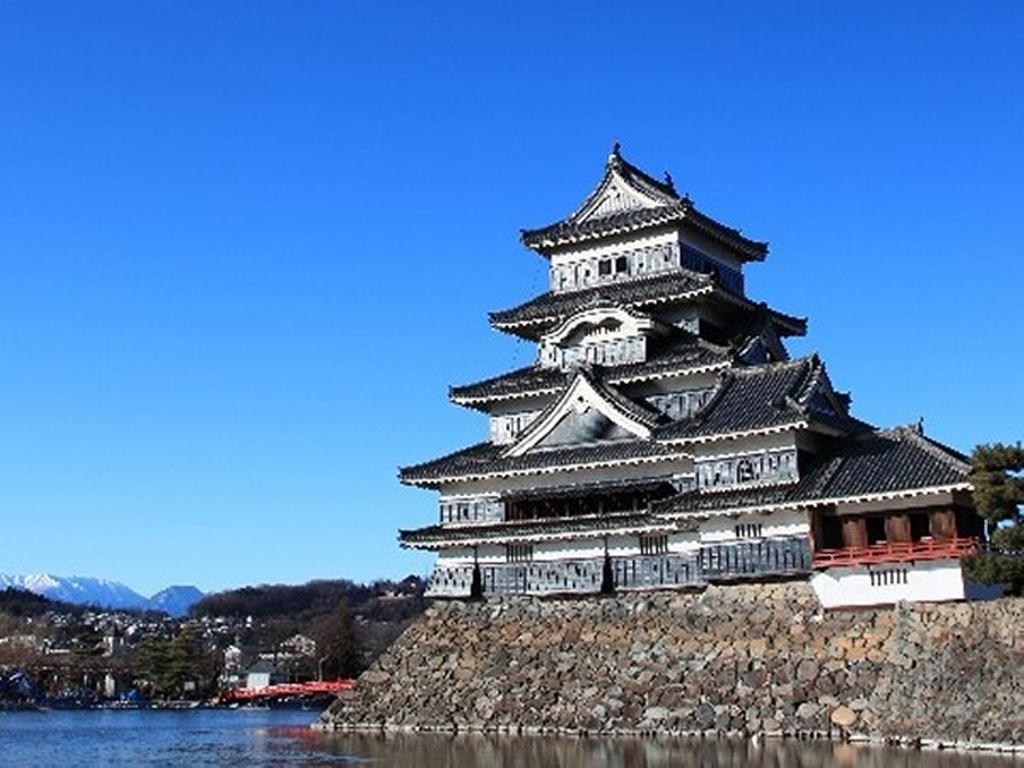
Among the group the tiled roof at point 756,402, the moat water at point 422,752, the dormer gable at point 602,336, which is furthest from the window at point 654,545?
the moat water at point 422,752

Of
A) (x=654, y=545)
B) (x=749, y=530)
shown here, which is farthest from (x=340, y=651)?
(x=749, y=530)

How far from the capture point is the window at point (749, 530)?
1284 inches

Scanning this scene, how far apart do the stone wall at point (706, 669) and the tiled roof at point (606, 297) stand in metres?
10.2

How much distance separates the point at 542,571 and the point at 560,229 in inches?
507

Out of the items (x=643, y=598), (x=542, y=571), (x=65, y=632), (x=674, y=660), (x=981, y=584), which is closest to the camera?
(x=981, y=584)

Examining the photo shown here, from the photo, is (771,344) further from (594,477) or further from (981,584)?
(981,584)

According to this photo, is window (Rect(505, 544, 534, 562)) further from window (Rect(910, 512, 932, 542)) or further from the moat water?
window (Rect(910, 512, 932, 542))

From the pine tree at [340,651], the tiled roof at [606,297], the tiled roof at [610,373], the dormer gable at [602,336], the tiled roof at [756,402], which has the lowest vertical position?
the pine tree at [340,651]

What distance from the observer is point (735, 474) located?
110 ft

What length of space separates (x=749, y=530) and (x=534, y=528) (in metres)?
7.36

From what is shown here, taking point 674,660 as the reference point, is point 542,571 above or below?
above

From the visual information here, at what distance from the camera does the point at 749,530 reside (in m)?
32.8

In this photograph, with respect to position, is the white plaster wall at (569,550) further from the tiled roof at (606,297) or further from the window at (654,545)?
the tiled roof at (606,297)

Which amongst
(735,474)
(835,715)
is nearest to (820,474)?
(735,474)
